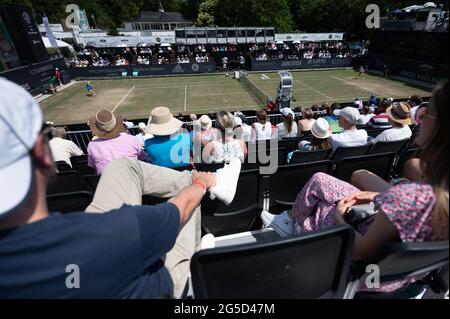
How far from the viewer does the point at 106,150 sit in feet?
13.2

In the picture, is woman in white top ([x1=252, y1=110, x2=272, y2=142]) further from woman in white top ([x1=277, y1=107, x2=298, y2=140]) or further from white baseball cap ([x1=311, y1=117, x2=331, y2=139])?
white baseball cap ([x1=311, y1=117, x2=331, y2=139])

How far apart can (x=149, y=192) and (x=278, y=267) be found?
4.59 ft

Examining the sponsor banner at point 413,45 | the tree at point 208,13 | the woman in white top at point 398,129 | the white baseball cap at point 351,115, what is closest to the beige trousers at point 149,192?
the white baseball cap at point 351,115

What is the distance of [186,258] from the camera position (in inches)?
74.4

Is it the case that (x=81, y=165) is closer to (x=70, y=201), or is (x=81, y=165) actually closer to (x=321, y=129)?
(x=70, y=201)

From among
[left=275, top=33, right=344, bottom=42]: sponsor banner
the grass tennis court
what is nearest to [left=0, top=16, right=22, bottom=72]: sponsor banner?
the grass tennis court

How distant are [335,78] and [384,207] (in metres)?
27.4

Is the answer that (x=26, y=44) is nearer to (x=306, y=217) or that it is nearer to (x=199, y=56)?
(x=199, y=56)

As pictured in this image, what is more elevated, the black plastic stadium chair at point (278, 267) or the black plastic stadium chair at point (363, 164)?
the black plastic stadium chair at point (278, 267)

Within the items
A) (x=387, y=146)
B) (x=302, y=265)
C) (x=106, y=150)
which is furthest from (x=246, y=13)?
(x=302, y=265)

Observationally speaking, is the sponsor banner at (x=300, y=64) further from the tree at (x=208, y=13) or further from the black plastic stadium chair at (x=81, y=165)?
the tree at (x=208, y=13)

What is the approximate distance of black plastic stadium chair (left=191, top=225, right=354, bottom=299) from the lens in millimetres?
1173

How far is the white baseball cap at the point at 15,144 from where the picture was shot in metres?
0.89

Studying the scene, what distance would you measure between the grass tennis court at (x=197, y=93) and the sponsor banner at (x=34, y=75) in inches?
57.0
